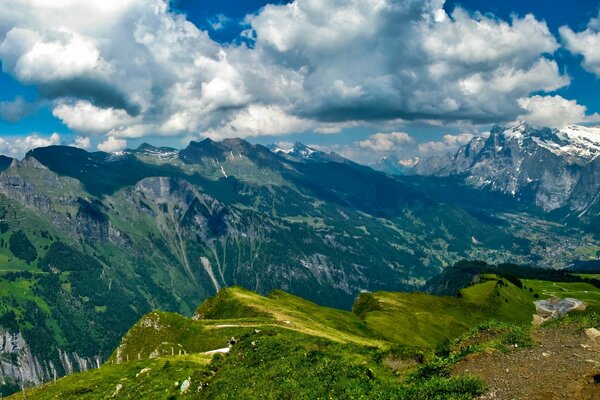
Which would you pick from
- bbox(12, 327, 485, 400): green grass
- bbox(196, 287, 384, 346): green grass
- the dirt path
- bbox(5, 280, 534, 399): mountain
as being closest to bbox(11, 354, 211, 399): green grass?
bbox(12, 327, 485, 400): green grass

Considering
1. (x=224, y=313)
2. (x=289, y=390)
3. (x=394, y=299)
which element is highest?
(x=289, y=390)

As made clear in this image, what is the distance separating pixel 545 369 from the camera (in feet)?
95.1

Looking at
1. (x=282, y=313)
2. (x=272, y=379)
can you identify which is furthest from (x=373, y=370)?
(x=282, y=313)

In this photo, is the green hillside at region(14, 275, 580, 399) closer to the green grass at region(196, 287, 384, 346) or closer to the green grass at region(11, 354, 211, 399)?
the green grass at region(11, 354, 211, 399)

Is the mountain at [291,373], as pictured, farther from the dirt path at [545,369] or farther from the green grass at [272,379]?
the dirt path at [545,369]

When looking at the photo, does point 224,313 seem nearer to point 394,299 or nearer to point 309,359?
point 394,299

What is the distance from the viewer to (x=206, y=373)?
1959 inches

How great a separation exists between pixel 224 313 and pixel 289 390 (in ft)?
369

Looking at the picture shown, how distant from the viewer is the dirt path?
25891mm

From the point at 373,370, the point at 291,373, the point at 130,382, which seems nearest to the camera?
the point at 373,370

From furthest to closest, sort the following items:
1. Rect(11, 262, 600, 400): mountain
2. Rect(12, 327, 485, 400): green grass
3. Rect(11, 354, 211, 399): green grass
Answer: Rect(11, 354, 211, 399): green grass
Rect(12, 327, 485, 400): green grass
Rect(11, 262, 600, 400): mountain

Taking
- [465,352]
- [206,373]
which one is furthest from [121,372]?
[465,352]

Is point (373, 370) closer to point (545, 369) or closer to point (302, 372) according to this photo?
point (302, 372)

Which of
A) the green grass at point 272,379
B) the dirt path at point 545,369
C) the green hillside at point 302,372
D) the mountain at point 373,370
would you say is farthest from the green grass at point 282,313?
the dirt path at point 545,369
